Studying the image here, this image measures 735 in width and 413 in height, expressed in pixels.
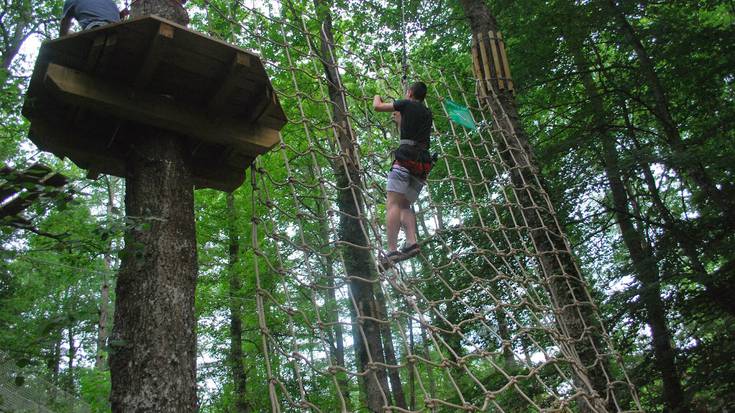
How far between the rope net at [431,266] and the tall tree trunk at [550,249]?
0.04 feet

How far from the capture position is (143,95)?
6.70ft

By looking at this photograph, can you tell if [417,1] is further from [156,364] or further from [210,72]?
[156,364]

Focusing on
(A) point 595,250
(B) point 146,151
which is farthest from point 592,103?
(B) point 146,151

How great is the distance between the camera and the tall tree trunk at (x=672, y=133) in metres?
3.18

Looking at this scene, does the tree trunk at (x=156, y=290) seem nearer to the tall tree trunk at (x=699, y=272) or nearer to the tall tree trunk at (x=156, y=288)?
the tall tree trunk at (x=156, y=288)

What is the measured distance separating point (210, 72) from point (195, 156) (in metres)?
0.48

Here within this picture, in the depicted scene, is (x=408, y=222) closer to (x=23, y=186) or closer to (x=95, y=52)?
(x=95, y=52)

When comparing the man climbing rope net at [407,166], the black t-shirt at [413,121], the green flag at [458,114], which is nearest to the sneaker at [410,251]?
the man climbing rope net at [407,166]

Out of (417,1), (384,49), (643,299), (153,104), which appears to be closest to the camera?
(153,104)

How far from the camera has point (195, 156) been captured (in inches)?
95.7

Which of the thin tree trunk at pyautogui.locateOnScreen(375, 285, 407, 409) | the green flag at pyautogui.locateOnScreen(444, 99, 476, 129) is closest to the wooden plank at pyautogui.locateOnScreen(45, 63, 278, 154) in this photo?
the green flag at pyautogui.locateOnScreen(444, 99, 476, 129)

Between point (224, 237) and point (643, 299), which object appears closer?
point (643, 299)

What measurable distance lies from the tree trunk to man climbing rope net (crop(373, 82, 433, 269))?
0.99m

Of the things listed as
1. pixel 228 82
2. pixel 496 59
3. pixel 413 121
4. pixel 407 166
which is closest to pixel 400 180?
pixel 407 166
